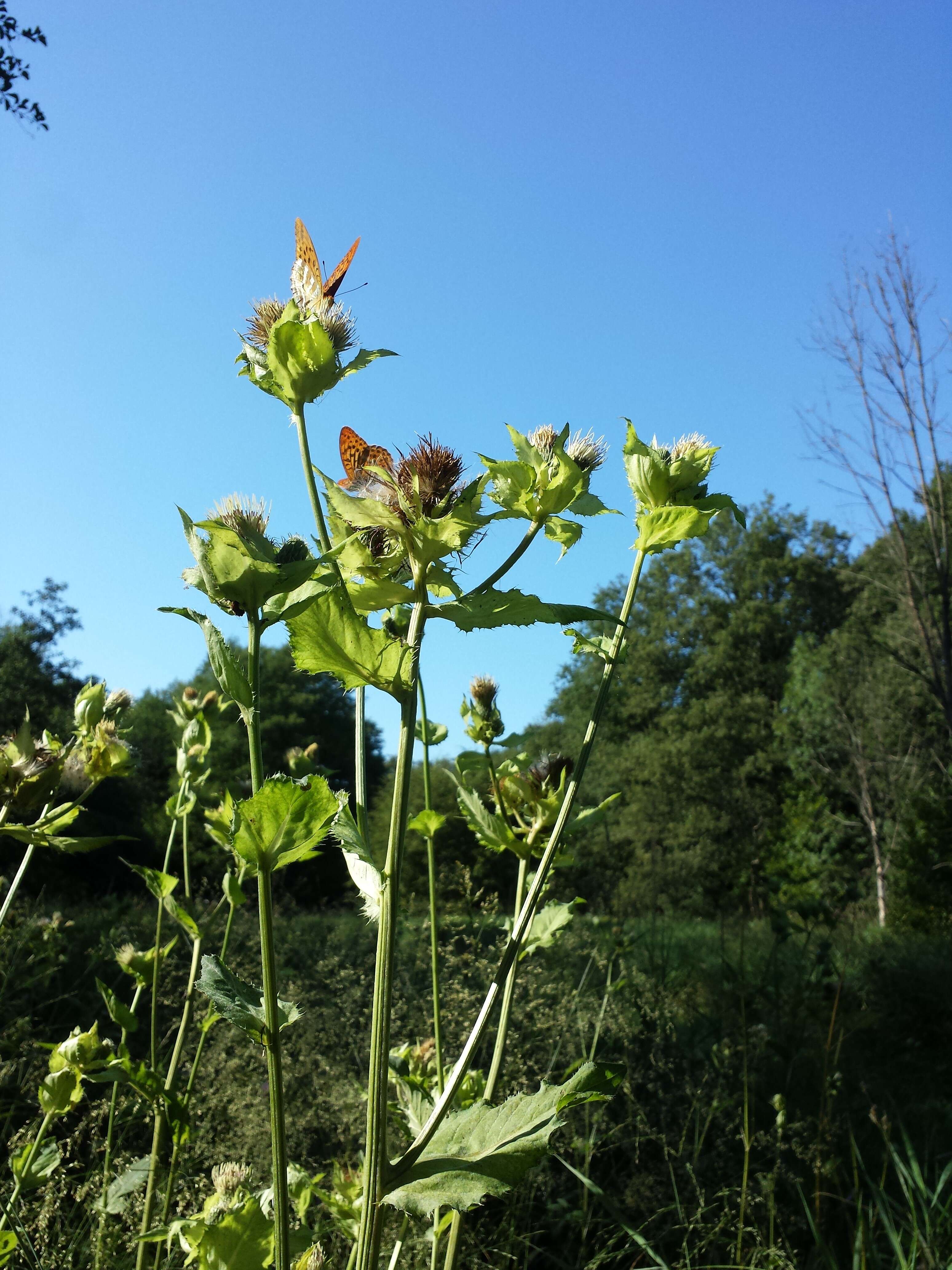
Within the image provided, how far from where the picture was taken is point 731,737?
2512 cm

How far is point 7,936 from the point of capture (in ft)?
11.0

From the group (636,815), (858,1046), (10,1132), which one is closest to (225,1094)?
(10,1132)

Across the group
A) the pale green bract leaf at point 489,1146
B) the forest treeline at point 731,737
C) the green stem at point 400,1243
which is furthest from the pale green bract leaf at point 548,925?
the forest treeline at point 731,737

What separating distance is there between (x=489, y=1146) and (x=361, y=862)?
0.32 metres

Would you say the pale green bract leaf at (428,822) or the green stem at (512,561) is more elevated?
the green stem at (512,561)

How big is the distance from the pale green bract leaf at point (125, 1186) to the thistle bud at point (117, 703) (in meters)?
0.98

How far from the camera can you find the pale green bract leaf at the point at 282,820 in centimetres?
78

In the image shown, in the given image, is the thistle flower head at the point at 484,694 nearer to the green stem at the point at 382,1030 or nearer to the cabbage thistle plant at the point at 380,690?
the cabbage thistle plant at the point at 380,690

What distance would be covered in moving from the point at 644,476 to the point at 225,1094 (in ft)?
7.73

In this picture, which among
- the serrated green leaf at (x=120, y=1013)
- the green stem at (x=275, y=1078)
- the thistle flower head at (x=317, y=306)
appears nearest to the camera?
the green stem at (x=275, y=1078)

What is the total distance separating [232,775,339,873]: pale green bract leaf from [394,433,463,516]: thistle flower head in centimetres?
33

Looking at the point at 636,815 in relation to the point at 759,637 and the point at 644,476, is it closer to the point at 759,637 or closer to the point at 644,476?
the point at 759,637

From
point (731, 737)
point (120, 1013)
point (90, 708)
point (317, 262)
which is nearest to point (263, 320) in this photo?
point (317, 262)

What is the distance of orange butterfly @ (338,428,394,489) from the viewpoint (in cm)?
101
